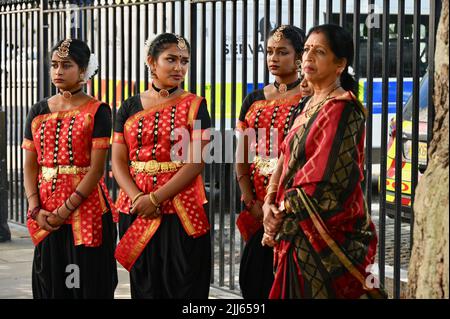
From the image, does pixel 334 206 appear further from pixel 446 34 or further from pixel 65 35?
pixel 65 35

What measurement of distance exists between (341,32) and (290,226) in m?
0.90

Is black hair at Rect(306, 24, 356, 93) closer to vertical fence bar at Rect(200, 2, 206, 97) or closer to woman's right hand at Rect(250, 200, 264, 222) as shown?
woman's right hand at Rect(250, 200, 264, 222)

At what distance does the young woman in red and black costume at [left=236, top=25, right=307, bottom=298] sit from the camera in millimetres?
5500

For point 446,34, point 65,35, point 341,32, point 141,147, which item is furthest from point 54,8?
point 446,34

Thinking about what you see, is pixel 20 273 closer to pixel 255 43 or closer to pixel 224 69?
pixel 224 69

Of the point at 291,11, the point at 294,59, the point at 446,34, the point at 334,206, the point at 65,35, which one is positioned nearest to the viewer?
the point at 446,34

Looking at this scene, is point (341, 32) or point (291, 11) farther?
point (291, 11)

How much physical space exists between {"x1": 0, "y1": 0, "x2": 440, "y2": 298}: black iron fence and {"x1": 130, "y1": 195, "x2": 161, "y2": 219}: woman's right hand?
1.39 m

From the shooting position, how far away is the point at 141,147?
5.62m

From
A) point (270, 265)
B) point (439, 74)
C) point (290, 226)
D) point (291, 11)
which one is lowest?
point (270, 265)

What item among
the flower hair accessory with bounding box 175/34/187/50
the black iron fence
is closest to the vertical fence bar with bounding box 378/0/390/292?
the black iron fence

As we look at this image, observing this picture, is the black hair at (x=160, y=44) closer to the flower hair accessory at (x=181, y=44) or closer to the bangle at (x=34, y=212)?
the flower hair accessory at (x=181, y=44)

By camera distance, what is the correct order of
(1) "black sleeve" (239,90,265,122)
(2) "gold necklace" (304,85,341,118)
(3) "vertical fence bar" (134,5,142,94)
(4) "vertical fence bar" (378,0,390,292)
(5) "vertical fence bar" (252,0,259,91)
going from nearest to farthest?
1. (2) "gold necklace" (304,85,341,118)
2. (1) "black sleeve" (239,90,265,122)
3. (4) "vertical fence bar" (378,0,390,292)
4. (5) "vertical fence bar" (252,0,259,91)
5. (3) "vertical fence bar" (134,5,142,94)

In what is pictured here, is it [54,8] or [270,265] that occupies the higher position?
[54,8]
